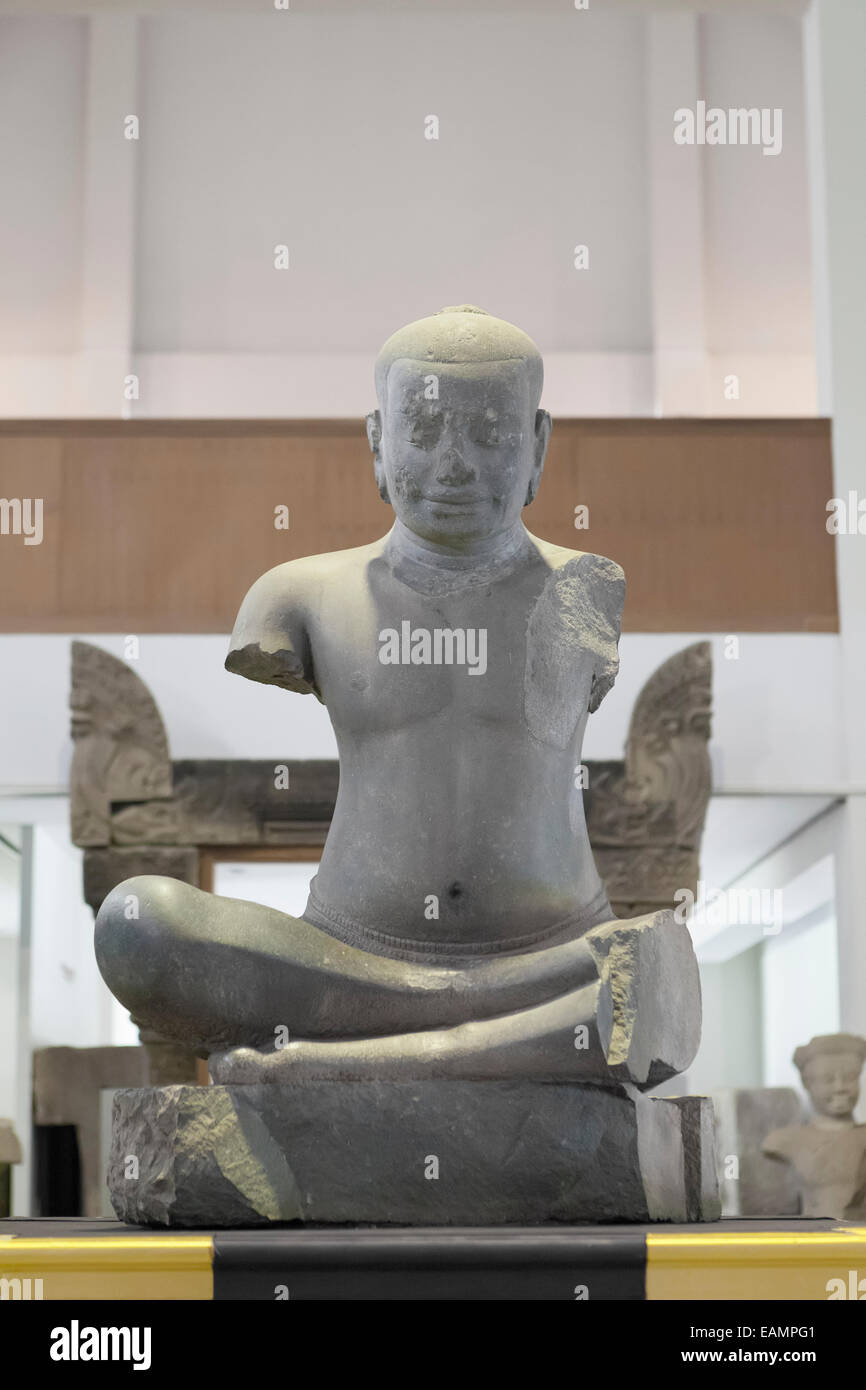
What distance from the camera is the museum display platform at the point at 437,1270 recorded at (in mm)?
2783

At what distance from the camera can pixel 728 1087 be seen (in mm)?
10648

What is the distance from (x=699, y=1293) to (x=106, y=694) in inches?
222

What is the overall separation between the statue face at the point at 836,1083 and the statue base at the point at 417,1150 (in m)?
4.86

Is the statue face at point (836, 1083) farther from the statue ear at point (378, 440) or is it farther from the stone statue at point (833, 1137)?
the statue ear at point (378, 440)

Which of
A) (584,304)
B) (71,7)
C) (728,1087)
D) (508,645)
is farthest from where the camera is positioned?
(584,304)

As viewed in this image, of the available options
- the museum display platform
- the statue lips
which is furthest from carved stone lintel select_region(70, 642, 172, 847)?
the museum display platform

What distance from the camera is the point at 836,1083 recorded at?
26.2 feet

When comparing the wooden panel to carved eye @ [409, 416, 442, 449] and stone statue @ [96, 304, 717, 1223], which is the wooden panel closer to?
stone statue @ [96, 304, 717, 1223]

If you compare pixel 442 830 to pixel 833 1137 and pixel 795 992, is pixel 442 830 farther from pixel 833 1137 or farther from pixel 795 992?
pixel 795 992

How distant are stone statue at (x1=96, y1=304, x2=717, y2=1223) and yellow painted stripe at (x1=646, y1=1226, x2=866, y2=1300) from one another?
21.3 inches

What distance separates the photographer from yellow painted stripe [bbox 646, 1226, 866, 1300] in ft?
9.17

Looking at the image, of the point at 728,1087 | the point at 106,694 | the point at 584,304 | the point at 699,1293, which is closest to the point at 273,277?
the point at 584,304

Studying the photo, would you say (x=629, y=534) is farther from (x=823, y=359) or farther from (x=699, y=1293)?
(x=699, y=1293)

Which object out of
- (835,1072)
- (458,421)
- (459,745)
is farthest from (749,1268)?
(835,1072)
